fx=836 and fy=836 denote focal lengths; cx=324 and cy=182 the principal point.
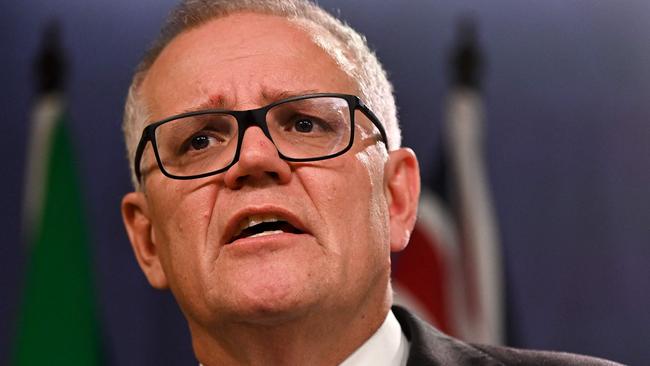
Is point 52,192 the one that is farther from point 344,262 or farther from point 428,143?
point 344,262

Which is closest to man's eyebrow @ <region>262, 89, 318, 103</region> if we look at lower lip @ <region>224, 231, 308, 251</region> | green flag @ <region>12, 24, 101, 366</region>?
lower lip @ <region>224, 231, 308, 251</region>

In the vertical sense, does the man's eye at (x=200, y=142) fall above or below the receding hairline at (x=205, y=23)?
below

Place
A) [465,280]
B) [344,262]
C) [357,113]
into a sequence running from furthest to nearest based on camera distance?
[465,280], [357,113], [344,262]

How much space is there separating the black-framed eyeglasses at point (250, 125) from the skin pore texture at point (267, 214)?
2cm

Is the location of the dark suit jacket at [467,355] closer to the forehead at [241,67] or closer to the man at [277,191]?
the man at [277,191]

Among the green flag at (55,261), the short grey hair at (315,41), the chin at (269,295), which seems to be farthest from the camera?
the green flag at (55,261)

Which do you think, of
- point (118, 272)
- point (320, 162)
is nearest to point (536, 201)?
point (118, 272)

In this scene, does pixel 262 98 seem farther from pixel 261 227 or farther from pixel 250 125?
pixel 261 227

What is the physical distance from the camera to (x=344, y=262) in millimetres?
1389

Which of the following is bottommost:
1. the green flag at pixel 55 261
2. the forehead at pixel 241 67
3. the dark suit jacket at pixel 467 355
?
the green flag at pixel 55 261

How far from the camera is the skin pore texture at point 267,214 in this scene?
1345mm

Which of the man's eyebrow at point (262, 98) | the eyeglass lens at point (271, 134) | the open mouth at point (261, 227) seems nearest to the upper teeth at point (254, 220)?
the open mouth at point (261, 227)

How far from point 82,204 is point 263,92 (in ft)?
6.02

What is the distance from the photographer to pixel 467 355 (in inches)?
60.6
